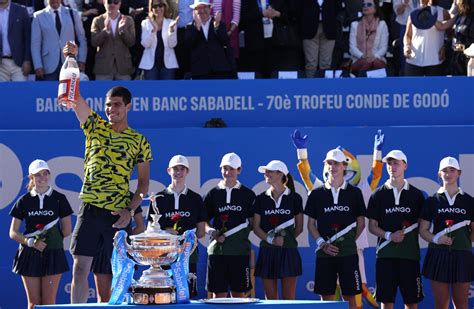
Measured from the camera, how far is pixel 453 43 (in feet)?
44.8

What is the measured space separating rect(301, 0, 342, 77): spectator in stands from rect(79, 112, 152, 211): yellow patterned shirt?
5.56 meters

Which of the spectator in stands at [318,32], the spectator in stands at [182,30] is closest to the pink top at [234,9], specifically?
the spectator in stands at [182,30]

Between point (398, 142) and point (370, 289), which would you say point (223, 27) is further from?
point (370, 289)

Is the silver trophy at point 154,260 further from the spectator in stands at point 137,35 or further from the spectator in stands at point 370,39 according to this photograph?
the spectator in stands at point 370,39

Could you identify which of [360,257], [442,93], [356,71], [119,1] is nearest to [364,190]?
[360,257]

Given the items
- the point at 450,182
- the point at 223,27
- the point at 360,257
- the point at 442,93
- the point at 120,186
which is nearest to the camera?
the point at 120,186

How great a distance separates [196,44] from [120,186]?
15.8 feet

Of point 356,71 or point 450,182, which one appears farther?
point 356,71

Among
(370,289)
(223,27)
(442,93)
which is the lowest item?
(370,289)

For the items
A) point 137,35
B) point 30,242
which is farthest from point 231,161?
point 137,35

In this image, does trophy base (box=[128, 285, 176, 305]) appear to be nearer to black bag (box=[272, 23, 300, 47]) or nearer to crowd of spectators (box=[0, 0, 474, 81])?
crowd of spectators (box=[0, 0, 474, 81])

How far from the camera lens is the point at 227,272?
1135 centimetres

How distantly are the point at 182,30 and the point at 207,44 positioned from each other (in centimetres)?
69

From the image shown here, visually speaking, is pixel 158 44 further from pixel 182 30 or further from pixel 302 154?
pixel 302 154
